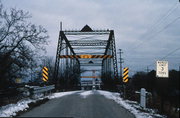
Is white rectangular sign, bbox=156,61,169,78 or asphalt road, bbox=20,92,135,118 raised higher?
white rectangular sign, bbox=156,61,169,78

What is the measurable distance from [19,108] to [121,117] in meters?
4.76

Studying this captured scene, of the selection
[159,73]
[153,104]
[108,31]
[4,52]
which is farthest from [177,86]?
[108,31]

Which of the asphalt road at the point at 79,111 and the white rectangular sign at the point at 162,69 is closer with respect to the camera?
the asphalt road at the point at 79,111

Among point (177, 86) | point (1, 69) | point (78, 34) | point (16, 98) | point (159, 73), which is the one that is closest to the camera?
point (177, 86)

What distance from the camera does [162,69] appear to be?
11.5 metres

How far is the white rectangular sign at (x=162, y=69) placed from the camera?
36.9 feet

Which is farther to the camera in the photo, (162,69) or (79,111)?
(162,69)

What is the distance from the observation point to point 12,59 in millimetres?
16438

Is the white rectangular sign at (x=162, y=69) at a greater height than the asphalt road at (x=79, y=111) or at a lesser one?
greater

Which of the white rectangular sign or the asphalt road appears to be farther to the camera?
the white rectangular sign

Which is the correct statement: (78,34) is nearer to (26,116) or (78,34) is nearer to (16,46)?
(16,46)

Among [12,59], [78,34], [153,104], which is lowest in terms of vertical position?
[153,104]

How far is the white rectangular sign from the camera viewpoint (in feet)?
36.9

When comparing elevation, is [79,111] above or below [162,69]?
below
